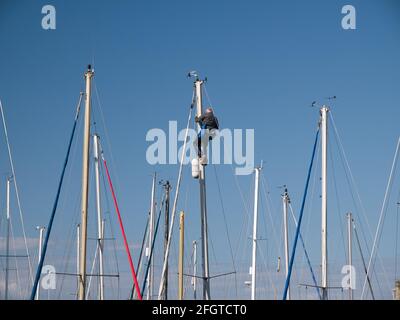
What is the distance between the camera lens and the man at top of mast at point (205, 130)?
93.5 ft

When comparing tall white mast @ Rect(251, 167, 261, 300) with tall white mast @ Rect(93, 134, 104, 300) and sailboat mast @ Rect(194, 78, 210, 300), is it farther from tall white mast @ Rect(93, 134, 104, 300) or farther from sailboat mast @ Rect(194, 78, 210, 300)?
sailboat mast @ Rect(194, 78, 210, 300)

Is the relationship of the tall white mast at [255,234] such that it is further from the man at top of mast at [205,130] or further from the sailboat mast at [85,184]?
the man at top of mast at [205,130]

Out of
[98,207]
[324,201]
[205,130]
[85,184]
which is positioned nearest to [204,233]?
[205,130]

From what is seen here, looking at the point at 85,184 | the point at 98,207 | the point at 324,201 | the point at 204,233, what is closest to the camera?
the point at 204,233

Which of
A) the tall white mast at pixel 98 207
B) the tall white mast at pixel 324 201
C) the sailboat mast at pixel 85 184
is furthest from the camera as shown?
the tall white mast at pixel 98 207

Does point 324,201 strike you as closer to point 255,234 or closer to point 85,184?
point 255,234

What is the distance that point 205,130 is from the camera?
2867cm

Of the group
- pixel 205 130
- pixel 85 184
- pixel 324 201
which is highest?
pixel 205 130

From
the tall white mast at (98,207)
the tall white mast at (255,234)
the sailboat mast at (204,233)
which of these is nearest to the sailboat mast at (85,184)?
the sailboat mast at (204,233)

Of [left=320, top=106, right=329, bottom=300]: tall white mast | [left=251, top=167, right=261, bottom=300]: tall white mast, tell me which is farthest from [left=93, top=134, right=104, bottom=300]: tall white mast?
[left=320, top=106, right=329, bottom=300]: tall white mast

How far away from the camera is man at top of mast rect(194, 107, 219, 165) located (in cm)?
2850

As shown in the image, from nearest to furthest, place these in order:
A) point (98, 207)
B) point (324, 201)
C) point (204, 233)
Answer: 1. point (204, 233)
2. point (324, 201)
3. point (98, 207)

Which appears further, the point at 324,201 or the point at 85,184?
the point at 324,201
